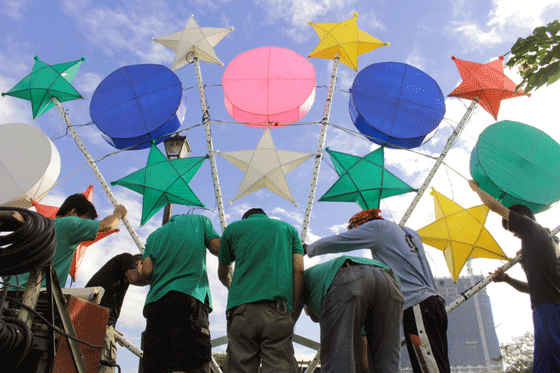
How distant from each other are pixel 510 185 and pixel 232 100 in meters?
3.67

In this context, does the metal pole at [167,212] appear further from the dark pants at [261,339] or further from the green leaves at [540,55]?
the green leaves at [540,55]

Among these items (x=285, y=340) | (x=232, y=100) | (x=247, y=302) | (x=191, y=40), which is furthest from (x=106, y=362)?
(x=191, y=40)

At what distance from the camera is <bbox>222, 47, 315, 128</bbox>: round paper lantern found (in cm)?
589

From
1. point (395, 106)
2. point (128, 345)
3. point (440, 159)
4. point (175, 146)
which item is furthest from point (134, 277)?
point (395, 106)

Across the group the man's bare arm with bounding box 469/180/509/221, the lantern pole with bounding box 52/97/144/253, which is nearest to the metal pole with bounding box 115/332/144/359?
the lantern pole with bounding box 52/97/144/253

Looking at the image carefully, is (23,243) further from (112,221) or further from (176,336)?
(112,221)

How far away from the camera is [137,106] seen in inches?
233

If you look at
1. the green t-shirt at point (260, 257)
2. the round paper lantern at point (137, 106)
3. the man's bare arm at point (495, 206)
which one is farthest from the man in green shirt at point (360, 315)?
the round paper lantern at point (137, 106)

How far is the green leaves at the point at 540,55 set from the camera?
2783 millimetres

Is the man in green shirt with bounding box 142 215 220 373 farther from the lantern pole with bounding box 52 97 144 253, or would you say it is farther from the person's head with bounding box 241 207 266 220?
the lantern pole with bounding box 52 97 144 253

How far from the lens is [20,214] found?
6.55ft

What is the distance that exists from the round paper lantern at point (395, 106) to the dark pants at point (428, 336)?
312 cm

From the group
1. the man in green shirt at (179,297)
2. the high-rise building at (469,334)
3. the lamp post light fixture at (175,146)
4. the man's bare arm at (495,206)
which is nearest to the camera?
the man in green shirt at (179,297)

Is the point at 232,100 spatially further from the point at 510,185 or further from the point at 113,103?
the point at 510,185
